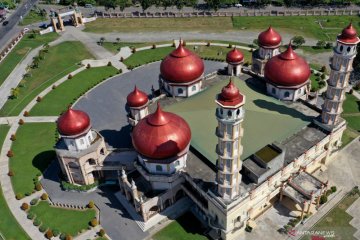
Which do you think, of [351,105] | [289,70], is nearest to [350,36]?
[289,70]

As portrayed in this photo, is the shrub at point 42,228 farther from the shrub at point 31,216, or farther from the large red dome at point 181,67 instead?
the large red dome at point 181,67

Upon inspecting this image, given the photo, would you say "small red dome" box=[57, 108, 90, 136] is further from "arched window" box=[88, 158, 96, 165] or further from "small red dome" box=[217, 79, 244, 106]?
"small red dome" box=[217, 79, 244, 106]

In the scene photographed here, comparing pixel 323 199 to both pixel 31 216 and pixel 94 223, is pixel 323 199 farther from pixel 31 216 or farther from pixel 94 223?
pixel 31 216

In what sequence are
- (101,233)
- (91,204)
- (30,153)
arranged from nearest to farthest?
1. (101,233)
2. (91,204)
3. (30,153)

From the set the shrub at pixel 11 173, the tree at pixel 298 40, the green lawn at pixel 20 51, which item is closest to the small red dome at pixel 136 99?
the shrub at pixel 11 173

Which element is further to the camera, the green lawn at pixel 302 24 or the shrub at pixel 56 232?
the green lawn at pixel 302 24


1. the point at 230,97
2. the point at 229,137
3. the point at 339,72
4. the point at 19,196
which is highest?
the point at 230,97
